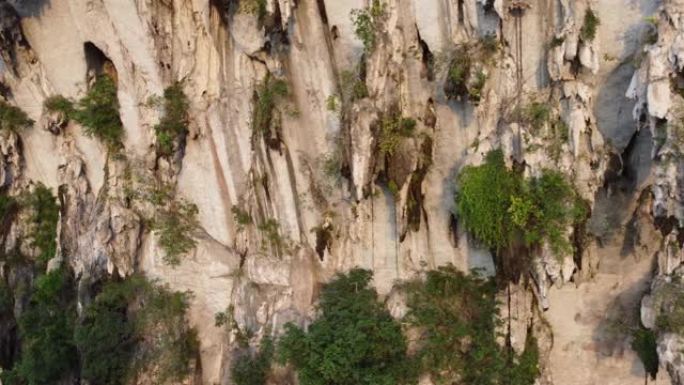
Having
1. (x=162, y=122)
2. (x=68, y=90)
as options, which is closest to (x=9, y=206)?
(x=68, y=90)

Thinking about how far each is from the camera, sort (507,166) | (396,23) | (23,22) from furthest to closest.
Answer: (23,22)
(396,23)
(507,166)

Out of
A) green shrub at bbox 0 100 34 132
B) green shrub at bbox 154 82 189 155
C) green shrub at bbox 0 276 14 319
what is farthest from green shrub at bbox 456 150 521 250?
green shrub at bbox 0 276 14 319

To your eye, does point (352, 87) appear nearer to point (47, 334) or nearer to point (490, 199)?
point (490, 199)

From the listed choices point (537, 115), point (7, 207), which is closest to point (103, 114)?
point (7, 207)

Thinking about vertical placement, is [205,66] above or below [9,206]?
above

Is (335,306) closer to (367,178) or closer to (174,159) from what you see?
(367,178)

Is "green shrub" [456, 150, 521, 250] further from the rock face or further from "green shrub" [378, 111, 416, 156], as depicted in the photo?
"green shrub" [378, 111, 416, 156]

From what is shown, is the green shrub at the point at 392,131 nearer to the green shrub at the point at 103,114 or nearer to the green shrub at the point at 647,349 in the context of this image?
the green shrub at the point at 647,349
